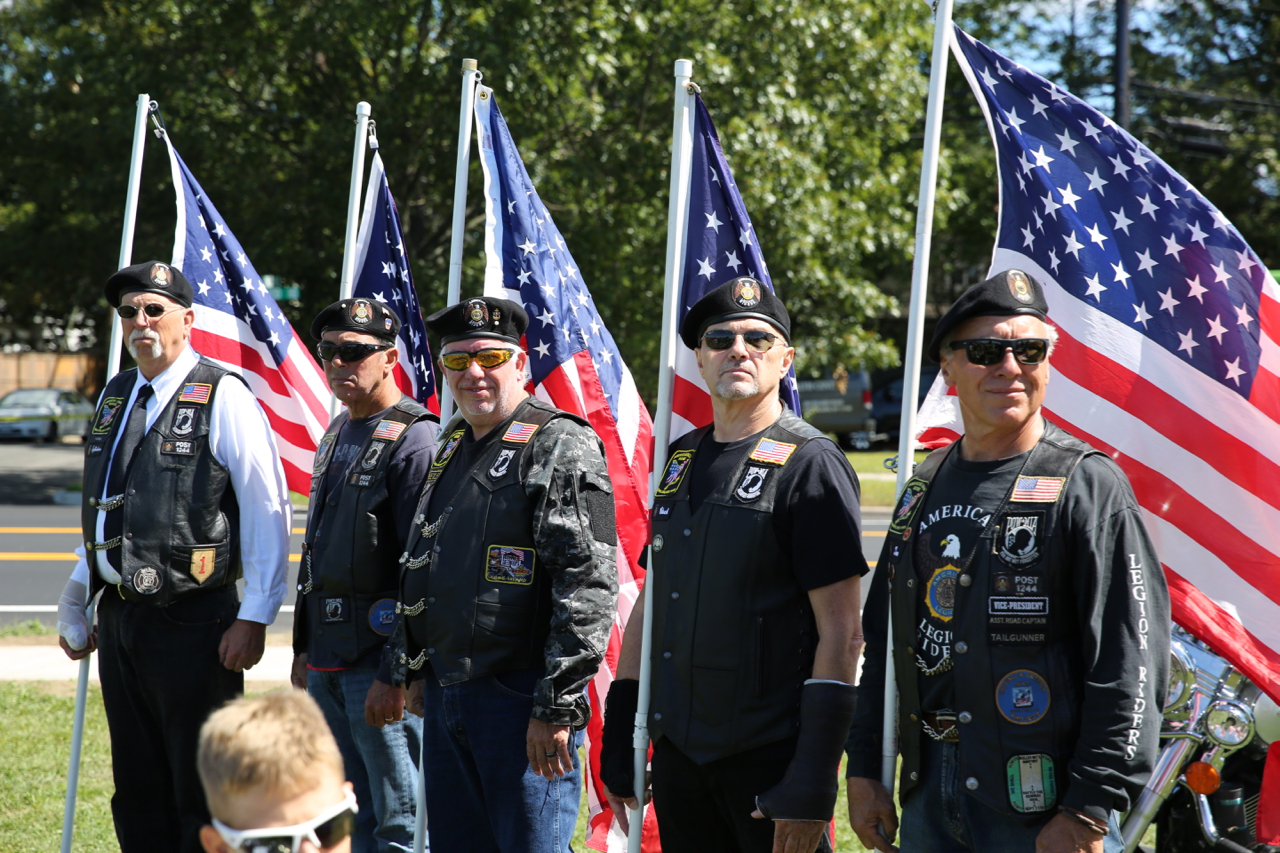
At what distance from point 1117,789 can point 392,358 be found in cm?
302

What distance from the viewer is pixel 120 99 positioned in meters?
15.9

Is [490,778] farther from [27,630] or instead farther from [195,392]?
[27,630]

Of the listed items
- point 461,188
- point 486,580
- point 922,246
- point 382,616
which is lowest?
point 382,616

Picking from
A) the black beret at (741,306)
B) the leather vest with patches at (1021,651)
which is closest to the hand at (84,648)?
the black beret at (741,306)

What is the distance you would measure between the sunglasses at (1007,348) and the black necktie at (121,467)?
10.0 ft

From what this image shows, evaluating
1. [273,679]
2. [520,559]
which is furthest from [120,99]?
[520,559]

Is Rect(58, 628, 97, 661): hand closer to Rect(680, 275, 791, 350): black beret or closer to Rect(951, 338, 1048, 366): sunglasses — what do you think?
Rect(680, 275, 791, 350): black beret

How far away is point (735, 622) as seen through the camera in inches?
119

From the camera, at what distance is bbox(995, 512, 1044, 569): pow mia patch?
8.43 feet

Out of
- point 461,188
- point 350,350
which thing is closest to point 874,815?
point 350,350

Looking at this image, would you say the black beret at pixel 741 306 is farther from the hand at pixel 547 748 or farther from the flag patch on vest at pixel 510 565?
the hand at pixel 547 748

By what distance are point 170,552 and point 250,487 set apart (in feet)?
1.16

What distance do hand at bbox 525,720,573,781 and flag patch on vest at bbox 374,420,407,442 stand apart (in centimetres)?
137

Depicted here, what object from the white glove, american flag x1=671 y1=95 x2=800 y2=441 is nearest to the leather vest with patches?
american flag x1=671 y1=95 x2=800 y2=441
